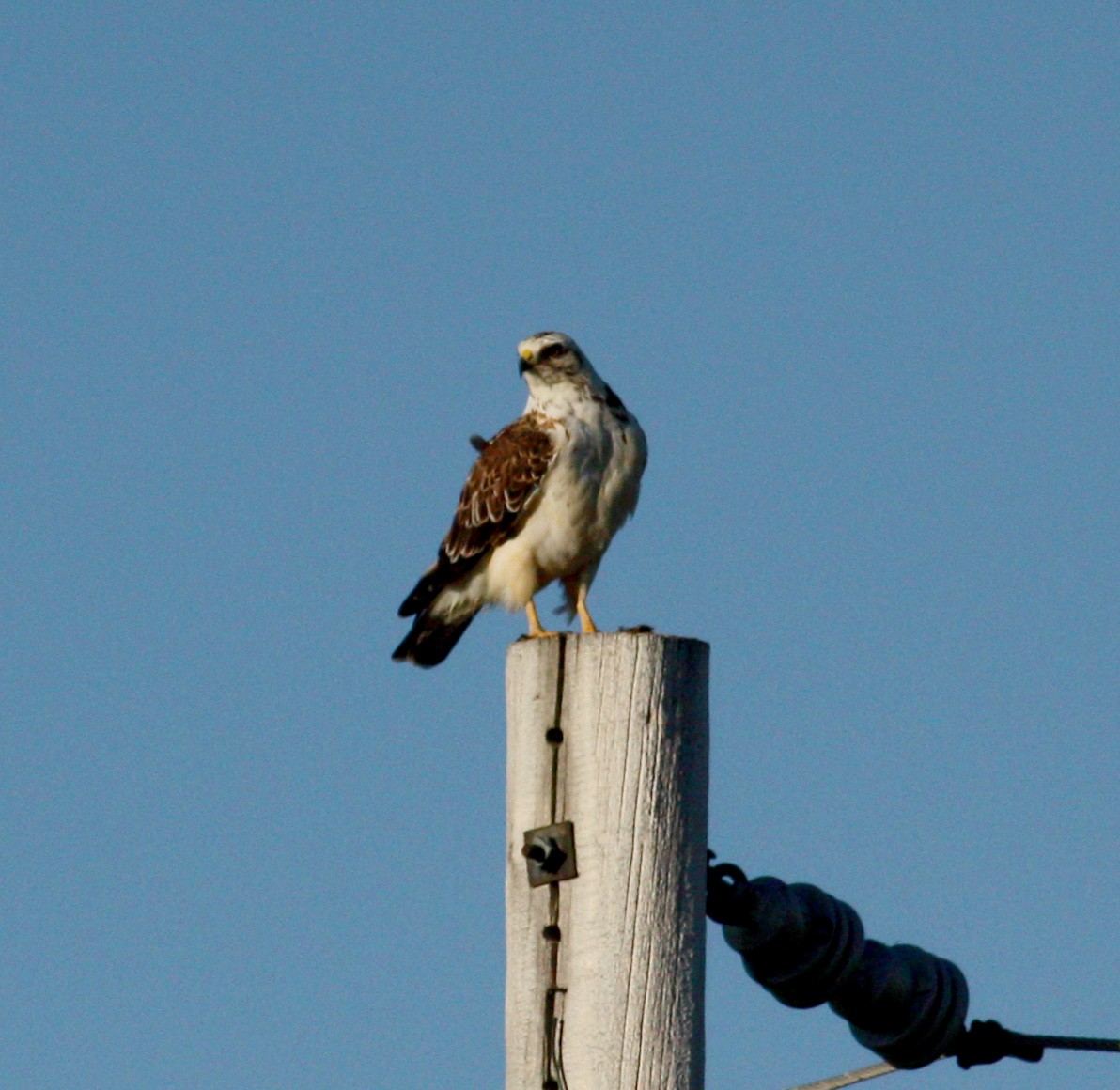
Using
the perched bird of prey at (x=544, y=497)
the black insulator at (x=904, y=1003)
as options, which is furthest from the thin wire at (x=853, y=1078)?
the perched bird of prey at (x=544, y=497)

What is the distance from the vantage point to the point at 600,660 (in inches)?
131

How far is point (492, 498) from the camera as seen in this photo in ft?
25.6

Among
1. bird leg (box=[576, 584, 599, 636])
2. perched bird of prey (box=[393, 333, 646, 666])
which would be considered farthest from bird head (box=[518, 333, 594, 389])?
bird leg (box=[576, 584, 599, 636])

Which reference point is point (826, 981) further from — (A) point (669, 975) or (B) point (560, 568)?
(B) point (560, 568)

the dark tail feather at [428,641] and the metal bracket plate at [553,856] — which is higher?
the dark tail feather at [428,641]

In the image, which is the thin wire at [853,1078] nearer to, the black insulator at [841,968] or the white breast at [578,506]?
the black insulator at [841,968]

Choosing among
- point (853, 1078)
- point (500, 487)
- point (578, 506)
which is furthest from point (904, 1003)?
point (500, 487)

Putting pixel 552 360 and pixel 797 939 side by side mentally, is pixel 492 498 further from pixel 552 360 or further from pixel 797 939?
pixel 797 939

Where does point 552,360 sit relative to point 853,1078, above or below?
above

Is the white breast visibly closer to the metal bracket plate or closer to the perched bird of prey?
the perched bird of prey

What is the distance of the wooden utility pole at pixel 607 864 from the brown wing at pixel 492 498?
4291 mm

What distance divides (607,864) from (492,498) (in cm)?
467

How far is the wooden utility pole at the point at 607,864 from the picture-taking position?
3164 millimetres

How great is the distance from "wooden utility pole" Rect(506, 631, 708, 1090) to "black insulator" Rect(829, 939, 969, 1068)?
1.77 feet
